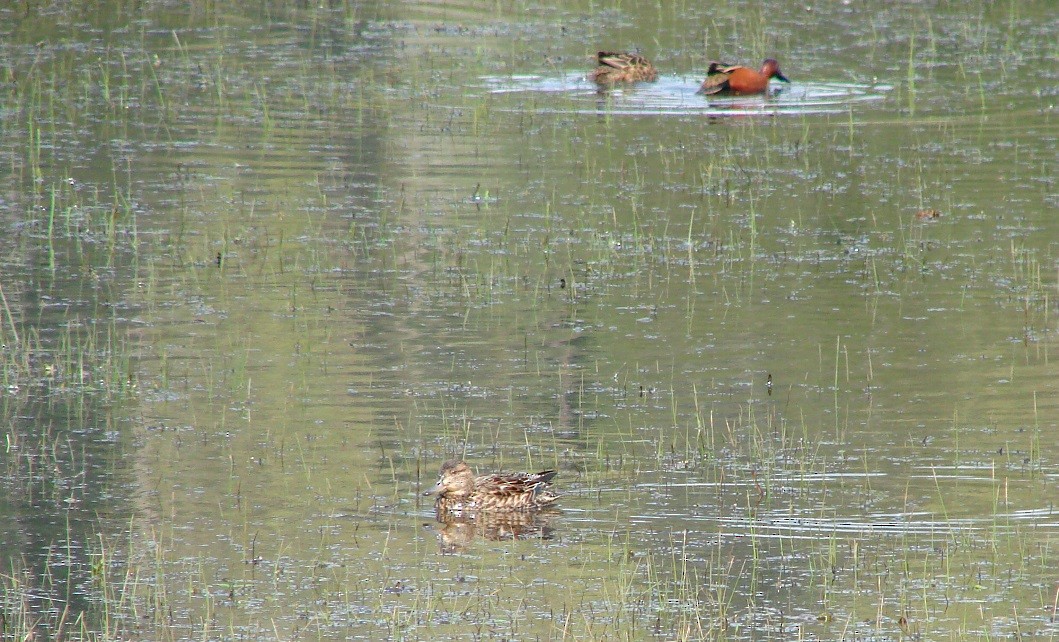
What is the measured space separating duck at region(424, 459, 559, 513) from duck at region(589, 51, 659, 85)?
10.6 metres

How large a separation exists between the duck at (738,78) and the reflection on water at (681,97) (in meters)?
0.08

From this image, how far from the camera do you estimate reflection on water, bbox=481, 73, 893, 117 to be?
1747cm

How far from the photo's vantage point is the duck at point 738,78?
58.4ft

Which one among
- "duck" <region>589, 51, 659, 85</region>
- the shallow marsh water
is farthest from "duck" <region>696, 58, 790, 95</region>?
"duck" <region>589, 51, 659, 85</region>

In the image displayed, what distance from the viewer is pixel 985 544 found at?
7.50 metres

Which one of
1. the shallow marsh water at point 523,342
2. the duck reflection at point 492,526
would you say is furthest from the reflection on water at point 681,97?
the duck reflection at point 492,526

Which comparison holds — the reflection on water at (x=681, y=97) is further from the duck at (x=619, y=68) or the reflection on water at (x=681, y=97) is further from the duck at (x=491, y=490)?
the duck at (x=491, y=490)

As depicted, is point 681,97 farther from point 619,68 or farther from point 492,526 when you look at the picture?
point 492,526

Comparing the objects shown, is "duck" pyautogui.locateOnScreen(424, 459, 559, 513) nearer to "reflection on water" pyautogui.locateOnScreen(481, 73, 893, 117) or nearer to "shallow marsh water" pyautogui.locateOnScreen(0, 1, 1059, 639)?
"shallow marsh water" pyautogui.locateOnScreen(0, 1, 1059, 639)

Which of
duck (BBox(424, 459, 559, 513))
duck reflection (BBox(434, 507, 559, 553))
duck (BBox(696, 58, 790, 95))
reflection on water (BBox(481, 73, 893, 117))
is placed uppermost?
duck (BBox(696, 58, 790, 95))

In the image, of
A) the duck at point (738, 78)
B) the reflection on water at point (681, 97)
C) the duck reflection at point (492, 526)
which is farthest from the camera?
the duck at point (738, 78)

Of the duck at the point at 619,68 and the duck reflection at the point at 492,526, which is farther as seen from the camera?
the duck at the point at 619,68

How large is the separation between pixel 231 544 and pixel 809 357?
4126mm

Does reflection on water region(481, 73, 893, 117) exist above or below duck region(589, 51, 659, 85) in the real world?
below
